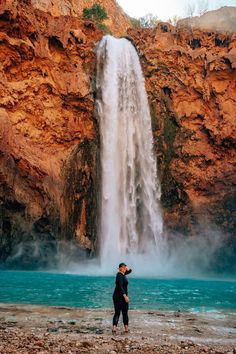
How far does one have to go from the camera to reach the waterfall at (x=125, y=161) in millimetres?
31188

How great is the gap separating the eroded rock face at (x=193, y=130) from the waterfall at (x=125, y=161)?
152cm

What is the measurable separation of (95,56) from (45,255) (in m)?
17.4

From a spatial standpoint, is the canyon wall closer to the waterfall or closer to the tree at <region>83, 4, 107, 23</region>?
the waterfall

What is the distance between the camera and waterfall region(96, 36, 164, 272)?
31188mm

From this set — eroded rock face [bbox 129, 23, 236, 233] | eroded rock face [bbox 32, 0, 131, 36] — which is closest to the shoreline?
eroded rock face [bbox 129, 23, 236, 233]

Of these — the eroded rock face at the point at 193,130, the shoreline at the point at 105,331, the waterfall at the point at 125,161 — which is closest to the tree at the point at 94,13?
the eroded rock face at the point at 193,130

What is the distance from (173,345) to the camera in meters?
7.19

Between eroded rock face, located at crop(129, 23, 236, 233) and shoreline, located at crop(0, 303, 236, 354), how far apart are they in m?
23.5

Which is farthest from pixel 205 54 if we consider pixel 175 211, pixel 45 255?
pixel 45 255

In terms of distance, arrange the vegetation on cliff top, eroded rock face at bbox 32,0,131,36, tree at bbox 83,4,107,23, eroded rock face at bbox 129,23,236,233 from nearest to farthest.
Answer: eroded rock face at bbox 129,23,236,233
eroded rock face at bbox 32,0,131,36
the vegetation on cliff top
tree at bbox 83,4,107,23

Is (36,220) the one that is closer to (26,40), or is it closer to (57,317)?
(26,40)

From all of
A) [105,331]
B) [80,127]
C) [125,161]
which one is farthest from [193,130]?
[105,331]

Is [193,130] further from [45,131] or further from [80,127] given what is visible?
[45,131]

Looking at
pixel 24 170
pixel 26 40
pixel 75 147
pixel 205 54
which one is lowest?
pixel 24 170
